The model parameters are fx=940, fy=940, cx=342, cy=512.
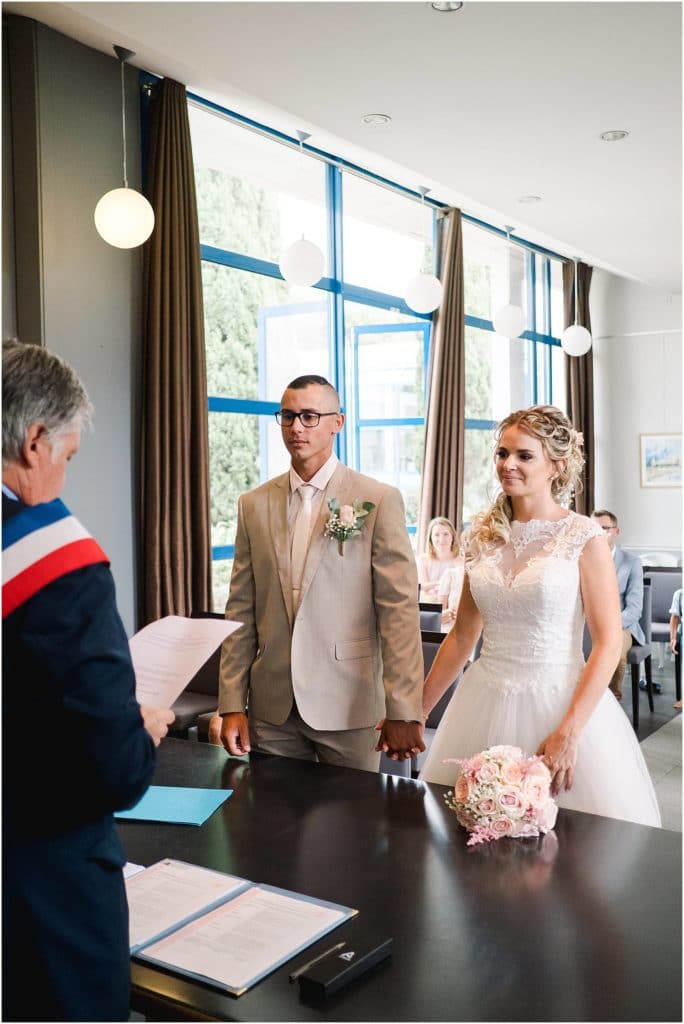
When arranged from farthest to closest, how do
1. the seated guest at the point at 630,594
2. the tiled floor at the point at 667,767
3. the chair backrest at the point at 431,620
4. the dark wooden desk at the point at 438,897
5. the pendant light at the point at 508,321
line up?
the pendant light at the point at 508,321
the seated guest at the point at 630,594
the chair backrest at the point at 431,620
the tiled floor at the point at 667,767
the dark wooden desk at the point at 438,897

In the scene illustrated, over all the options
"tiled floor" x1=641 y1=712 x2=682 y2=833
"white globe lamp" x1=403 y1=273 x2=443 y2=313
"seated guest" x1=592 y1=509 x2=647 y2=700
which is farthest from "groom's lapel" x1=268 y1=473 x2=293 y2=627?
"seated guest" x1=592 y1=509 x2=647 y2=700

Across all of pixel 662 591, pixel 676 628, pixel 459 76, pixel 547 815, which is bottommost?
pixel 676 628

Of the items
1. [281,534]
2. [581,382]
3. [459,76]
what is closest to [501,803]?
[281,534]

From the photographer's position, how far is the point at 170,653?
5.33 feet

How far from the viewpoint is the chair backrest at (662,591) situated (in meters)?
8.24

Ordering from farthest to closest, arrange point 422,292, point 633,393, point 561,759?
point 633,393, point 422,292, point 561,759

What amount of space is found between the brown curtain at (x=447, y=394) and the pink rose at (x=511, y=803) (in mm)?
6253

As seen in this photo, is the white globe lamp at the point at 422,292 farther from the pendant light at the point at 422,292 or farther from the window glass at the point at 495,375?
the window glass at the point at 495,375

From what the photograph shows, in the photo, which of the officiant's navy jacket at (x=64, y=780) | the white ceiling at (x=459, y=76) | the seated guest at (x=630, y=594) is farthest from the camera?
the seated guest at (x=630, y=594)

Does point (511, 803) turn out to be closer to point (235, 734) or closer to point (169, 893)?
point (169, 893)

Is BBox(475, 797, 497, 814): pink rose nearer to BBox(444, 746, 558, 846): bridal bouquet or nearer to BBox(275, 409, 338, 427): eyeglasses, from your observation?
BBox(444, 746, 558, 846): bridal bouquet

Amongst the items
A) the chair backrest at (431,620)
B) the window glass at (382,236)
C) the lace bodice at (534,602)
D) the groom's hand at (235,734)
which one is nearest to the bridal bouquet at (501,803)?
the groom's hand at (235,734)

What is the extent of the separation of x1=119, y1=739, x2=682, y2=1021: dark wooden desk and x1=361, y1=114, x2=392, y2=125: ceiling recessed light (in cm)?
401

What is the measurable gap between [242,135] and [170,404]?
227 cm
